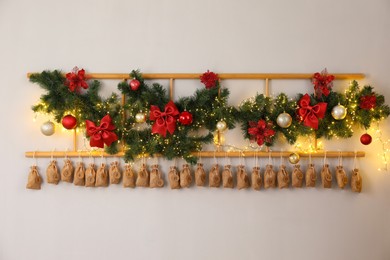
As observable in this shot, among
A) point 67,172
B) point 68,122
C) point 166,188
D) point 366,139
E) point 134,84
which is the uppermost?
point 134,84

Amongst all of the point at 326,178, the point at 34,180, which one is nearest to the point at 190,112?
the point at 326,178

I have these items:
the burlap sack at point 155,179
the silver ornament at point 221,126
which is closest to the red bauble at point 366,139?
the silver ornament at point 221,126

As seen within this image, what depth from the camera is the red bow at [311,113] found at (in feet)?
6.81

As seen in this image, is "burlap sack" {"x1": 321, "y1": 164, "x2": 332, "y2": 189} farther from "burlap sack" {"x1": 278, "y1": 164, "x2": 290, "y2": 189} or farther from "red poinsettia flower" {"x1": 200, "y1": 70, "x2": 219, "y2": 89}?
"red poinsettia flower" {"x1": 200, "y1": 70, "x2": 219, "y2": 89}

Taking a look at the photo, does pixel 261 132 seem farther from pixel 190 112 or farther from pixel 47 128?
pixel 47 128

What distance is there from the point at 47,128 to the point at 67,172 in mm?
279

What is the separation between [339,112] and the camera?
2.09 m

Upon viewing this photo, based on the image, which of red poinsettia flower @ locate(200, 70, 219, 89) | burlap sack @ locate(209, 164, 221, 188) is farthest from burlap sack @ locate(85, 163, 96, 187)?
red poinsettia flower @ locate(200, 70, 219, 89)

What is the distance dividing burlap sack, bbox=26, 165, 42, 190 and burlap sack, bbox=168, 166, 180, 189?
77 centimetres

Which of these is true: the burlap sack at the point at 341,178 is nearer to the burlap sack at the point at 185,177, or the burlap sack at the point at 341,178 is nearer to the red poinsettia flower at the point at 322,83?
the red poinsettia flower at the point at 322,83

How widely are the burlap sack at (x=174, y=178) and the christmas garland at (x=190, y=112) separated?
0.33ft

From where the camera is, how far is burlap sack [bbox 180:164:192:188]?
213 centimetres

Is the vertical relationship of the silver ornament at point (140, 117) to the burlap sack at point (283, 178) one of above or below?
above

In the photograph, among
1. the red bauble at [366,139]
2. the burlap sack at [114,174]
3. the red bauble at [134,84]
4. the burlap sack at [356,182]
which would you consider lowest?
the burlap sack at [356,182]
